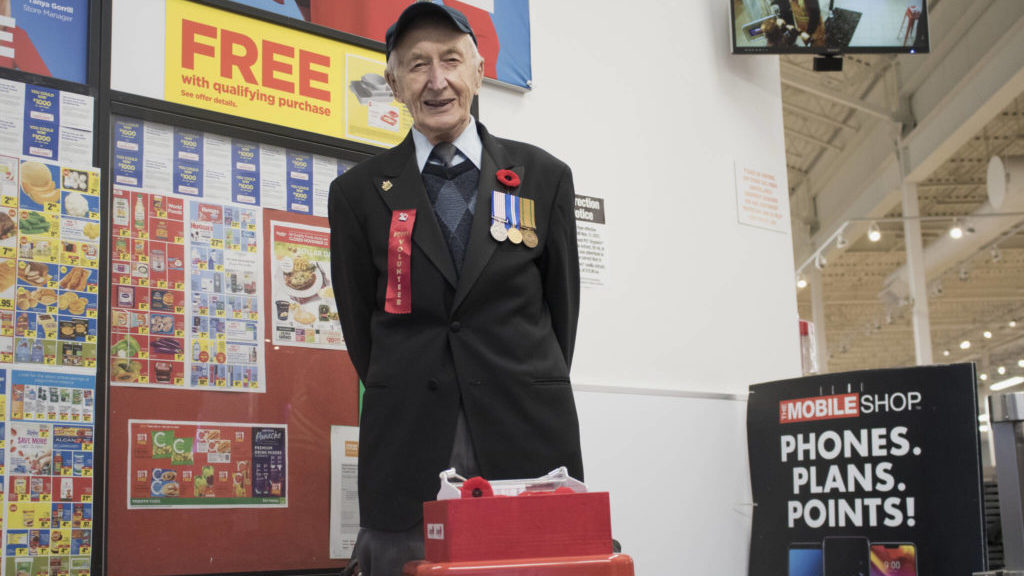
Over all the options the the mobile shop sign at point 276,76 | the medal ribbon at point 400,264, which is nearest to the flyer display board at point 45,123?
the the mobile shop sign at point 276,76

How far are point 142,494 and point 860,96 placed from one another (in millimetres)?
13111

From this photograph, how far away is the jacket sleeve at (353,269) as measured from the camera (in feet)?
7.23

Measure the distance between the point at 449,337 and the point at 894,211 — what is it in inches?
574

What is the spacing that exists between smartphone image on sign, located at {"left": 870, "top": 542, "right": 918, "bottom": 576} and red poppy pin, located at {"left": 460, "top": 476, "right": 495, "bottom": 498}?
249 cm

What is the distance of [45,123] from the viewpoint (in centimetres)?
266

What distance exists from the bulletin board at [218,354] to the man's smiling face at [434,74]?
1.01m

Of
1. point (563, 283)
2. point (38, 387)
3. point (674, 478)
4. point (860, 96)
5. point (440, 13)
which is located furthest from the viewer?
point (860, 96)

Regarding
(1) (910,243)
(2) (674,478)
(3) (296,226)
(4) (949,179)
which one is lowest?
(2) (674,478)

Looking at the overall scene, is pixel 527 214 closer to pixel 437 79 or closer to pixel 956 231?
pixel 437 79

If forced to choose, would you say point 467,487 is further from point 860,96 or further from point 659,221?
point 860,96

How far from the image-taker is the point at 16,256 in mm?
2572

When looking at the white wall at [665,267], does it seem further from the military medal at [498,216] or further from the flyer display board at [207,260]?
the military medal at [498,216]

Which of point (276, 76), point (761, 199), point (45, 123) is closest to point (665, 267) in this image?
point (761, 199)

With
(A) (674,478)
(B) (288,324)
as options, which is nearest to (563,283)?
(B) (288,324)
